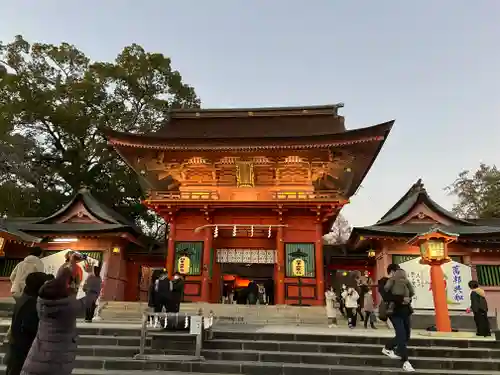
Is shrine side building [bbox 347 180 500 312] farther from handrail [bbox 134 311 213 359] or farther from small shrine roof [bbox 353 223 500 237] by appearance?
handrail [bbox 134 311 213 359]

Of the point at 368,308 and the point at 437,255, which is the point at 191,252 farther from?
the point at 437,255

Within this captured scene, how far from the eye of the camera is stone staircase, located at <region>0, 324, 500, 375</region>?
24.7 ft

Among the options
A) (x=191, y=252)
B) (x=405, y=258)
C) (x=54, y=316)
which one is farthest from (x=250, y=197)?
(x=54, y=316)

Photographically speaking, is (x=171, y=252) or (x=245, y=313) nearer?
(x=245, y=313)

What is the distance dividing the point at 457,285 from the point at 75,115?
26.2m

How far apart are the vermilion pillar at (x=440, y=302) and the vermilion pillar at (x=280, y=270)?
279 inches

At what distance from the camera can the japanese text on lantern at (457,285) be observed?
15453mm

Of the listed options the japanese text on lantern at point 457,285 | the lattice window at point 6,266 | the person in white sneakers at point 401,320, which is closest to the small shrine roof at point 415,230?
the japanese text on lantern at point 457,285

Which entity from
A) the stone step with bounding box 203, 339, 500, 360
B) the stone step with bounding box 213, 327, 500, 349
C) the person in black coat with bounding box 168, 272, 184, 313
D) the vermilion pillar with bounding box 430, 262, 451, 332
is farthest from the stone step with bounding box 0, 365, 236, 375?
the vermilion pillar with bounding box 430, 262, 451, 332

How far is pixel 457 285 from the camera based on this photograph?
15.6 metres

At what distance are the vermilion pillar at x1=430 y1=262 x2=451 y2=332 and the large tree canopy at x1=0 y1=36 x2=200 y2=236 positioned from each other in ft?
64.8

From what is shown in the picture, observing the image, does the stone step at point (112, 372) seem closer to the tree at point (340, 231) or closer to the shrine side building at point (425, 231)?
the shrine side building at point (425, 231)

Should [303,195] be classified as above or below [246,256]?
above

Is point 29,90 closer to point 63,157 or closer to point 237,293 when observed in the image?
point 63,157
